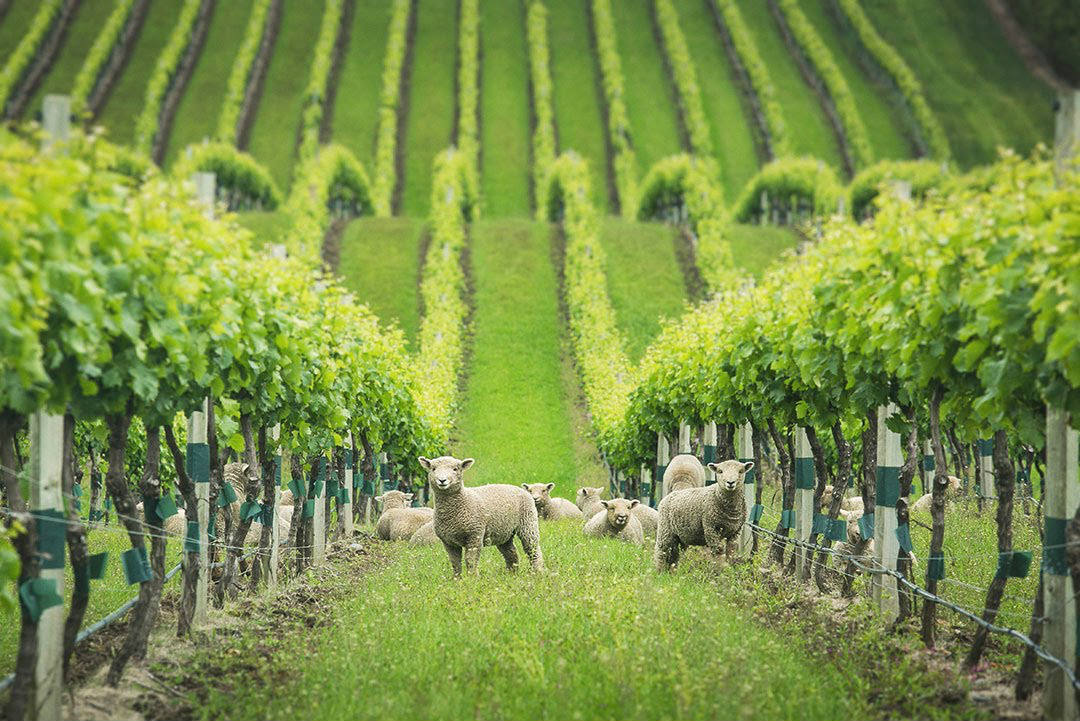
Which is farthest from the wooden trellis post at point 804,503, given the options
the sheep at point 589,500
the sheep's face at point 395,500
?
the sheep's face at point 395,500

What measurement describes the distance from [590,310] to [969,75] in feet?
234

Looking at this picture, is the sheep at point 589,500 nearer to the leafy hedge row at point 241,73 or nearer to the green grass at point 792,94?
the green grass at point 792,94

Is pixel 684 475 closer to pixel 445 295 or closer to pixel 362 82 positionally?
pixel 445 295

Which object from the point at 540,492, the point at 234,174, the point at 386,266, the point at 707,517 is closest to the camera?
the point at 707,517

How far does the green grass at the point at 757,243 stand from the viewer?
63875mm

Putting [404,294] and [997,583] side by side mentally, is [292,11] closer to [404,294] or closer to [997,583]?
[404,294]

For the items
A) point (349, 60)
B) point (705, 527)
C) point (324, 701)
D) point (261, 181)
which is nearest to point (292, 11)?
point (349, 60)

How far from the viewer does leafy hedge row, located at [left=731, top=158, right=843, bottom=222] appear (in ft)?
239

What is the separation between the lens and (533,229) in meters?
71.6

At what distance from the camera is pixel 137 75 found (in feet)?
349

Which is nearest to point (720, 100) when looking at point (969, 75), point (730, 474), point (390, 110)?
point (969, 75)

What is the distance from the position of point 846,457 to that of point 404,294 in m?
44.3

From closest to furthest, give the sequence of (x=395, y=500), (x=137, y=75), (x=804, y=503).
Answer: (x=804, y=503) < (x=395, y=500) < (x=137, y=75)

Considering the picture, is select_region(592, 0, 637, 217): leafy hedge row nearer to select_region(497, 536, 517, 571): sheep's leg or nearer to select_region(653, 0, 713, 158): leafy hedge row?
select_region(653, 0, 713, 158): leafy hedge row
